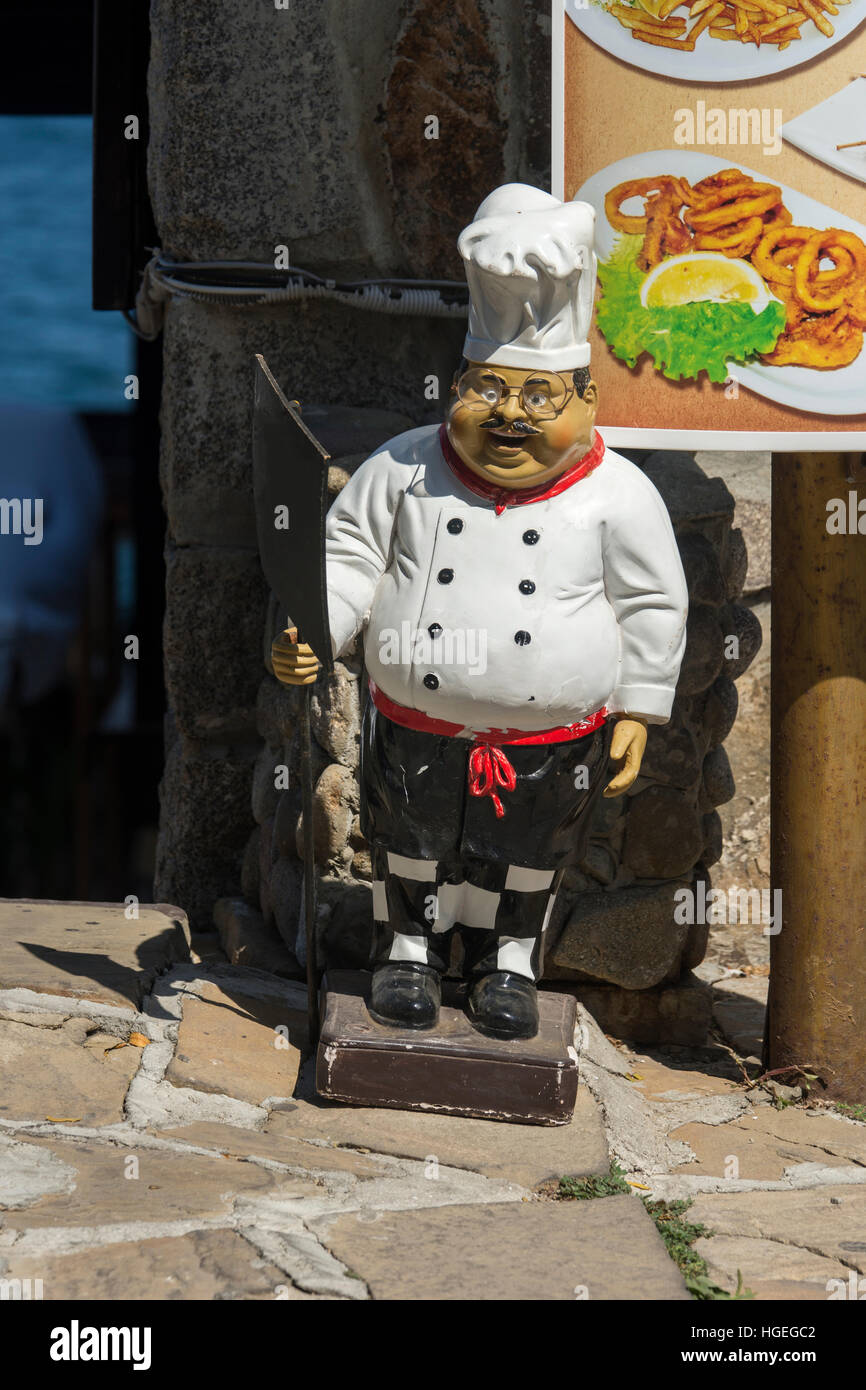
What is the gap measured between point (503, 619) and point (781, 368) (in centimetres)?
78

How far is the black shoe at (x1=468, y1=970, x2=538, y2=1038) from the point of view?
9.95ft

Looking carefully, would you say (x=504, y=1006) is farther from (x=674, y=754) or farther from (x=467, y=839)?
(x=674, y=754)

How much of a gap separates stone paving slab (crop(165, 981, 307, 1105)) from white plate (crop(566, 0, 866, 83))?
2.08 m

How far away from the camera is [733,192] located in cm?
310

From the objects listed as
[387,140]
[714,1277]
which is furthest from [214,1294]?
[387,140]

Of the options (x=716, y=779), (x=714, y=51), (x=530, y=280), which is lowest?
(x=716, y=779)

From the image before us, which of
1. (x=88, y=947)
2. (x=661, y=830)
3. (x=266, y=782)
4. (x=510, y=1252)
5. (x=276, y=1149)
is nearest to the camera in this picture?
(x=510, y=1252)

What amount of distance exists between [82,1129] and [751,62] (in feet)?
7.73

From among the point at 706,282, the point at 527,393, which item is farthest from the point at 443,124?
the point at 527,393

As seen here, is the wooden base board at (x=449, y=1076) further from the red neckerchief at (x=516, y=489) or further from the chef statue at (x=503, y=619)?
the red neckerchief at (x=516, y=489)

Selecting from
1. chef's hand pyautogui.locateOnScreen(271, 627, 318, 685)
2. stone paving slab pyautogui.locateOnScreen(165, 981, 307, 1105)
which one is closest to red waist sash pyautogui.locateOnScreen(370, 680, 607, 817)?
chef's hand pyautogui.locateOnScreen(271, 627, 318, 685)

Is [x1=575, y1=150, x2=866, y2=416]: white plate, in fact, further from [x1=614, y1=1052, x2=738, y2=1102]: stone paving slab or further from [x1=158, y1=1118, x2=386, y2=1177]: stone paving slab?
[x1=158, y1=1118, x2=386, y2=1177]: stone paving slab

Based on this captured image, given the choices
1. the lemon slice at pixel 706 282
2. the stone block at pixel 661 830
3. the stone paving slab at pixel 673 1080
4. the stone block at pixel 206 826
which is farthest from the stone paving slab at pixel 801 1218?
the stone block at pixel 206 826

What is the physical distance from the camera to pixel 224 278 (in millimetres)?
4066
